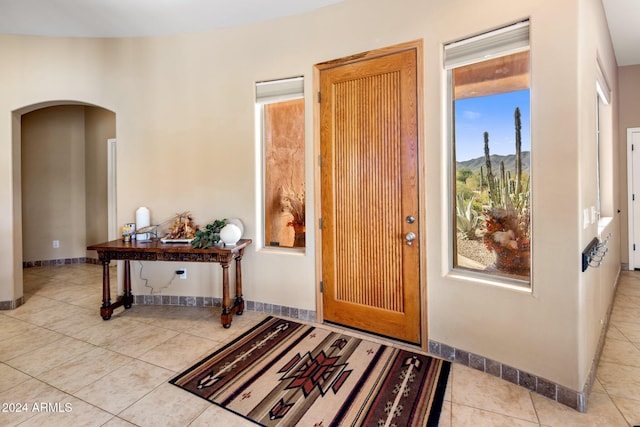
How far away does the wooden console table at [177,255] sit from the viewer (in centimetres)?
277

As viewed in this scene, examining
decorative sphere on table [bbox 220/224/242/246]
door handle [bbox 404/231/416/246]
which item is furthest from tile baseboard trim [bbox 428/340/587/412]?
decorative sphere on table [bbox 220/224/242/246]

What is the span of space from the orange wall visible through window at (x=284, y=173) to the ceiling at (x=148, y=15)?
0.82m

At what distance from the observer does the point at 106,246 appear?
292cm

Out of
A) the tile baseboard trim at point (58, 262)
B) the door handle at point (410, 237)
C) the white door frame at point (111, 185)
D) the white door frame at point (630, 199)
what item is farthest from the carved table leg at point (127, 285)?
the white door frame at point (630, 199)

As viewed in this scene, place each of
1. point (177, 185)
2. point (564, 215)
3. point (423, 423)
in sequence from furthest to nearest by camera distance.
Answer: point (177, 185)
point (564, 215)
point (423, 423)

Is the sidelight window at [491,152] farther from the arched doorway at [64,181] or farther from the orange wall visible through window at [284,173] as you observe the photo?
the arched doorway at [64,181]

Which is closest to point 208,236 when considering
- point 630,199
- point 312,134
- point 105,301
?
point 105,301

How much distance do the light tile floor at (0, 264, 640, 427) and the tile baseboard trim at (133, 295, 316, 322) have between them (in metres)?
0.10

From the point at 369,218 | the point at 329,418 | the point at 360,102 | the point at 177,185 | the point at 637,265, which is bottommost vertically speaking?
the point at 329,418

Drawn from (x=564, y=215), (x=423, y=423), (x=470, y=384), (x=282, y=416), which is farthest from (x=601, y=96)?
(x=282, y=416)

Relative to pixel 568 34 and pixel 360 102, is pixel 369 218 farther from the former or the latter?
pixel 568 34

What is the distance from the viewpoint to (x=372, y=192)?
260 centimetres

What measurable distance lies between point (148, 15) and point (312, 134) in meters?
1.92

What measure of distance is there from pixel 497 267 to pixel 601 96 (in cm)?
206
